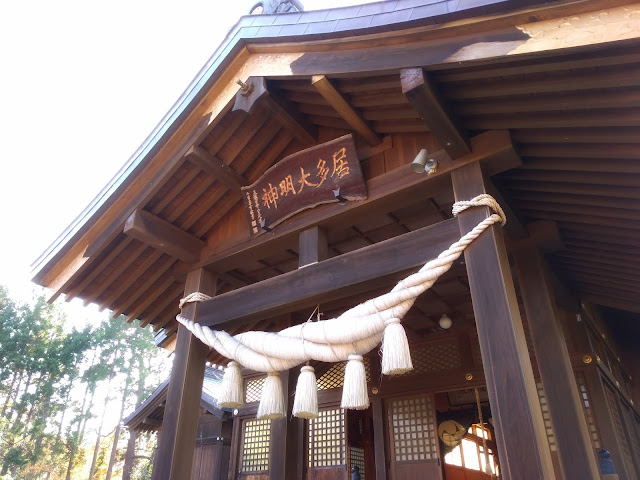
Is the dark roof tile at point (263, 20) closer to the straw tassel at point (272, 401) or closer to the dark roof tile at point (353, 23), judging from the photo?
the dark roof tile at point (353, 23)

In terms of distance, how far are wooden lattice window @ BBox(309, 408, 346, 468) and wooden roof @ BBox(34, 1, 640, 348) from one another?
195cm

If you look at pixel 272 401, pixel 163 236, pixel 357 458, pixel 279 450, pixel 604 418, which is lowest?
pixel 279 450

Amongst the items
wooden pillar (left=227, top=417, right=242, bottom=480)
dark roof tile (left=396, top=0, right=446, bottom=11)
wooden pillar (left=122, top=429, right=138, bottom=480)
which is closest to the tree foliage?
wooden pillar (left=122, top=429, right=138, bottom=480)

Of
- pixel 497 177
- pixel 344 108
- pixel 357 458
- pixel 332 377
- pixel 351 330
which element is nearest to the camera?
pixel 351 330

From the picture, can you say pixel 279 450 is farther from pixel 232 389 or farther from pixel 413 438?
pixel 413 438

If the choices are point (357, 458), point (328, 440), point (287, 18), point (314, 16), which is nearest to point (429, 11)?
point (314, 16)

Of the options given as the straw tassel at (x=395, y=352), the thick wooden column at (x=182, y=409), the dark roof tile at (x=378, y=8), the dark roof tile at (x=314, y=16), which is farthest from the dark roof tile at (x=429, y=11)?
the thick wooden column at (x=182, y=409)

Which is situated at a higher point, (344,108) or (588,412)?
(344,108)

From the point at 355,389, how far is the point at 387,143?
81.0 inches

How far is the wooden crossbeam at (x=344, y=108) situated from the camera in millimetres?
3375

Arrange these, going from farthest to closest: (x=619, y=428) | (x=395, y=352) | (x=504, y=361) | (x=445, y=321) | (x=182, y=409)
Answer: (x=445, y=321) → (x=619, y=428) → (x=182, y=409) → (x=395, y=352) → (x=504, y=361)

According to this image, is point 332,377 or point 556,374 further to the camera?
point 332,377

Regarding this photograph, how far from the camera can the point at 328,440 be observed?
6.79m

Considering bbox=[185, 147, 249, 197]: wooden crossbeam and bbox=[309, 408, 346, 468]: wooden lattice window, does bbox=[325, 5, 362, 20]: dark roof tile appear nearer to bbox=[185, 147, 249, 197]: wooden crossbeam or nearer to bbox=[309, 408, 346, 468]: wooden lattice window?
bbox=[185, 147, 249, 197]: wooden crossbeam
